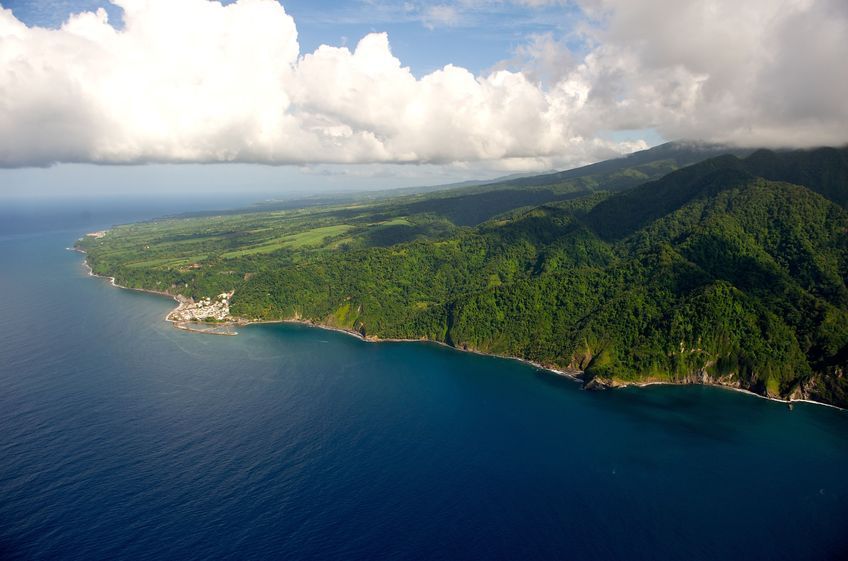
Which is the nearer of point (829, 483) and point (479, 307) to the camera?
point (829, 483)

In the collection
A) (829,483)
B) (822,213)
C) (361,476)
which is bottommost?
(829,483)

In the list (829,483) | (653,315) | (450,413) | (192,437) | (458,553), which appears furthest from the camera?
(653,315)

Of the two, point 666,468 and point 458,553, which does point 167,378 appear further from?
point 666,468

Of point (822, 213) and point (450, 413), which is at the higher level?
point (822, 213)

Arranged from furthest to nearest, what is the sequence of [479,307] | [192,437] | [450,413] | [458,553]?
1. [479,307]
2. [450,413]
3. [192,437]
4. [458,553]

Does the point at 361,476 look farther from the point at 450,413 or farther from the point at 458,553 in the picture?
the point at 450,413

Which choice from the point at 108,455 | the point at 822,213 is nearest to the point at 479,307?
the point at 108,455
